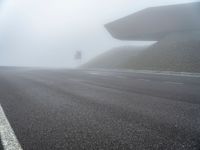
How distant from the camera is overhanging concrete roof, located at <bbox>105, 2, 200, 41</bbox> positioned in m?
50.9

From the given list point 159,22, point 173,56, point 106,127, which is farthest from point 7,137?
point 159,22

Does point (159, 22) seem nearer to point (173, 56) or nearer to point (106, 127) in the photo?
point (173, 56)

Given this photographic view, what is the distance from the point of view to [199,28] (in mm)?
50938

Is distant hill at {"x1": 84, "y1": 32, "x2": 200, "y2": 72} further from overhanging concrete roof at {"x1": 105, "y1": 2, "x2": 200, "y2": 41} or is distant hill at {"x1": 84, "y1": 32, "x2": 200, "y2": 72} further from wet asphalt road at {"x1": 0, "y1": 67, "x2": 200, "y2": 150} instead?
wet asphalt road at {"x1": 0, "y1": 67, "x2": 200, "y2": 150}

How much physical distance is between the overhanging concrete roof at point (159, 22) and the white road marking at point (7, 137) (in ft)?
164

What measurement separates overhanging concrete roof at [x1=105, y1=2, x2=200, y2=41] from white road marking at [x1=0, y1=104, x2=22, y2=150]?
50.1 metres

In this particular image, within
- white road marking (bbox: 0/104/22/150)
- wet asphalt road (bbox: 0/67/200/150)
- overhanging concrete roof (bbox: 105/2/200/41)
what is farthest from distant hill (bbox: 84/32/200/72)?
white road marking (bbox: 0/104/22/150)

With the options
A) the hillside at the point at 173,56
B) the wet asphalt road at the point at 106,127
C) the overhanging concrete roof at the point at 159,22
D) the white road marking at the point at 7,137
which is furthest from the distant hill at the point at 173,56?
the white road marking at the point at 7,137

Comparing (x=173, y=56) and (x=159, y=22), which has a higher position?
(x=159, y=22)

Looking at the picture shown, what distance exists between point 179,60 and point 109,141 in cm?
3629

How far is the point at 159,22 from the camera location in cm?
5603

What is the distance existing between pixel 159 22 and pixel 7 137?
182ft

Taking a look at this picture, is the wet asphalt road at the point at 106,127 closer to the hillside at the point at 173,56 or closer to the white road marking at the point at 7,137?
the white road marking at the point at 7,137


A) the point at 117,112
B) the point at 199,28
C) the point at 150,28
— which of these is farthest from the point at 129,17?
the point at 117,112
